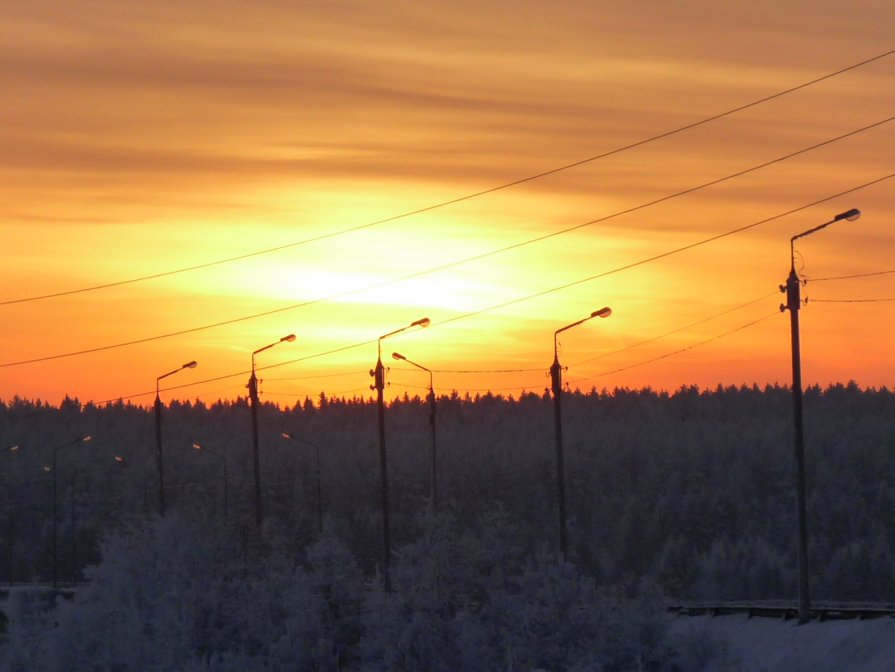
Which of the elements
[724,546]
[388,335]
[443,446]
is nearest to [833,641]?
[388,335]

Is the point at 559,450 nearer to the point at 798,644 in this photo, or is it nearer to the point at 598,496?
the point at 798,644

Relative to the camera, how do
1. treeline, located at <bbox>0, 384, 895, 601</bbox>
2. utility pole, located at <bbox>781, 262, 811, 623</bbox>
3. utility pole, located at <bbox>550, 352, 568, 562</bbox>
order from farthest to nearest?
treeline, located at <bbox>0, 384, 895, 601</bbox>
utility pole, located at <bbox>550, 352, 568, 562</bbox>
utility pole, located at <bbox>781, 262, 811, 623</bbox>

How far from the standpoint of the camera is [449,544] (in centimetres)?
4606

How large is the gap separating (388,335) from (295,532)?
309 feet

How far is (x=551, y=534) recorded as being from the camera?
15288cm

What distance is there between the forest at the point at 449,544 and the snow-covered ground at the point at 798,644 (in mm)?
2184

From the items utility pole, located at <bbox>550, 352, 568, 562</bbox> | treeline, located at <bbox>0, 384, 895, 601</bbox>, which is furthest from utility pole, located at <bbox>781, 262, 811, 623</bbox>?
treeline, located at <bbox>0, 384, 895, 601</bbox>

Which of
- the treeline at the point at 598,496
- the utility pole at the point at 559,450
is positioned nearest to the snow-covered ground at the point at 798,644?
the utility pole at the point at 559,450

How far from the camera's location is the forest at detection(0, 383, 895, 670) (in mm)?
43375

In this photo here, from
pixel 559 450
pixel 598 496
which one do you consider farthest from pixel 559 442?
pixel 598 496

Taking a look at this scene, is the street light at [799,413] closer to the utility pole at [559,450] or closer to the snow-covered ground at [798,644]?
the snow-covered ground at [798,644]

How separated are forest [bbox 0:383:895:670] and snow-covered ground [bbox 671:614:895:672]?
218 cm

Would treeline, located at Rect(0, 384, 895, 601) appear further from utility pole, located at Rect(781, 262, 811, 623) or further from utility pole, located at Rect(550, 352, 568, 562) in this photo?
utility pole, located at Rect(781, 262, 811, 623)

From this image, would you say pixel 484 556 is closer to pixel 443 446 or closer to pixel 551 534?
pixel 551 534
